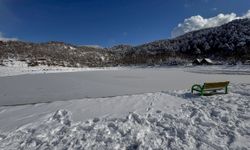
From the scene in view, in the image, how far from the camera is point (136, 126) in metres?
4.91

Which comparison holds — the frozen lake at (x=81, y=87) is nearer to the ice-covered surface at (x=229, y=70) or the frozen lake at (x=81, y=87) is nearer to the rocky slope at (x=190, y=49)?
the ice-covered surface at (x=229, y=70)

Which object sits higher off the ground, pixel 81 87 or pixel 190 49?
pixel 190 49

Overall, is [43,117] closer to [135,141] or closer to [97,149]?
[97,149]

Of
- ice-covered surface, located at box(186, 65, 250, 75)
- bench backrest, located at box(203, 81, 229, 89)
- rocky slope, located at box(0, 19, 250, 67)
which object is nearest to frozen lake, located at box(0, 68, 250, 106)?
bench backrest, located at box(203, 81, 229, 89)

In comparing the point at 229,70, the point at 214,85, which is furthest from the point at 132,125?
the point at 229,70

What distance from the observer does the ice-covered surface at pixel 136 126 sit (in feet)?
13.4

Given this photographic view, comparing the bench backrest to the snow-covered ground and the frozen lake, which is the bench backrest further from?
the frozen lake

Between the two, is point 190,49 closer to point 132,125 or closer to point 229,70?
point 229,70

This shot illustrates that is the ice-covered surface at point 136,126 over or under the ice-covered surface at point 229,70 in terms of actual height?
over

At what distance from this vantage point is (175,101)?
7.34 m

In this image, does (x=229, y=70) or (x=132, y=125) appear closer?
(x=132, y=125)

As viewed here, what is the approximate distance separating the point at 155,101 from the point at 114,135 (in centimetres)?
330

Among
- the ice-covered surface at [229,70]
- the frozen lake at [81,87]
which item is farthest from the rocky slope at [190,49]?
the frozen lake at [81,87]

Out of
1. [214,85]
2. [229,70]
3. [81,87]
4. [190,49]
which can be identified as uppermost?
[190,49]
